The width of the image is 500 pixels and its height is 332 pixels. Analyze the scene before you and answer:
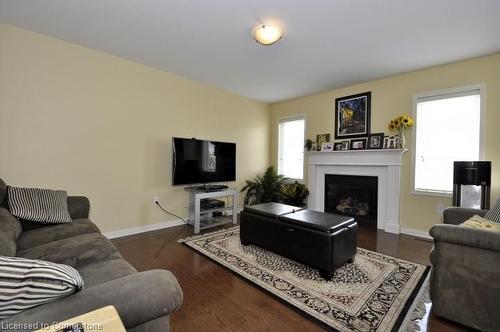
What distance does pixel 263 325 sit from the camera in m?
1.56

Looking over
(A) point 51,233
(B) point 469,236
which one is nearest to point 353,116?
(B) point 469,236

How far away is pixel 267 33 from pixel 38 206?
2.72m

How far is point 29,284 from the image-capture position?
2.56ft

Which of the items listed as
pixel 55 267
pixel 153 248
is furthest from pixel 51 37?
pixel 55 267

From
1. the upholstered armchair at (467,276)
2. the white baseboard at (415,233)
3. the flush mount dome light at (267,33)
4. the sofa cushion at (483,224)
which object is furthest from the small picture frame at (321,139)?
the upholstered armchair at (467,276)

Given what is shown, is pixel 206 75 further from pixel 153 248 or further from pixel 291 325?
pixel 291 325

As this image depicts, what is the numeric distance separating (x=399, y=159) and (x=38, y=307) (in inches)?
161

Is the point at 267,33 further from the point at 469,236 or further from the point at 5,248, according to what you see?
the point at 5,248

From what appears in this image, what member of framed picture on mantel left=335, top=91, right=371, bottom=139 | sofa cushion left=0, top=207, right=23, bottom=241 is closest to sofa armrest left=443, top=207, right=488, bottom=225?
framed picture on mantel left=335, top=91, right=371, bottom=139

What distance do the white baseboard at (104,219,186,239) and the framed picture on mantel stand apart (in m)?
3.23

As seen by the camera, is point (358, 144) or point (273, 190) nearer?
point (358, 144)

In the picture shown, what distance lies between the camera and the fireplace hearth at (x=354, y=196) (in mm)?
3916

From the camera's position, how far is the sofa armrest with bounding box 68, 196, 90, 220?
2.37 m

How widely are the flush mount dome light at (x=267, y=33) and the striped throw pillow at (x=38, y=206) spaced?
8.41 ft
